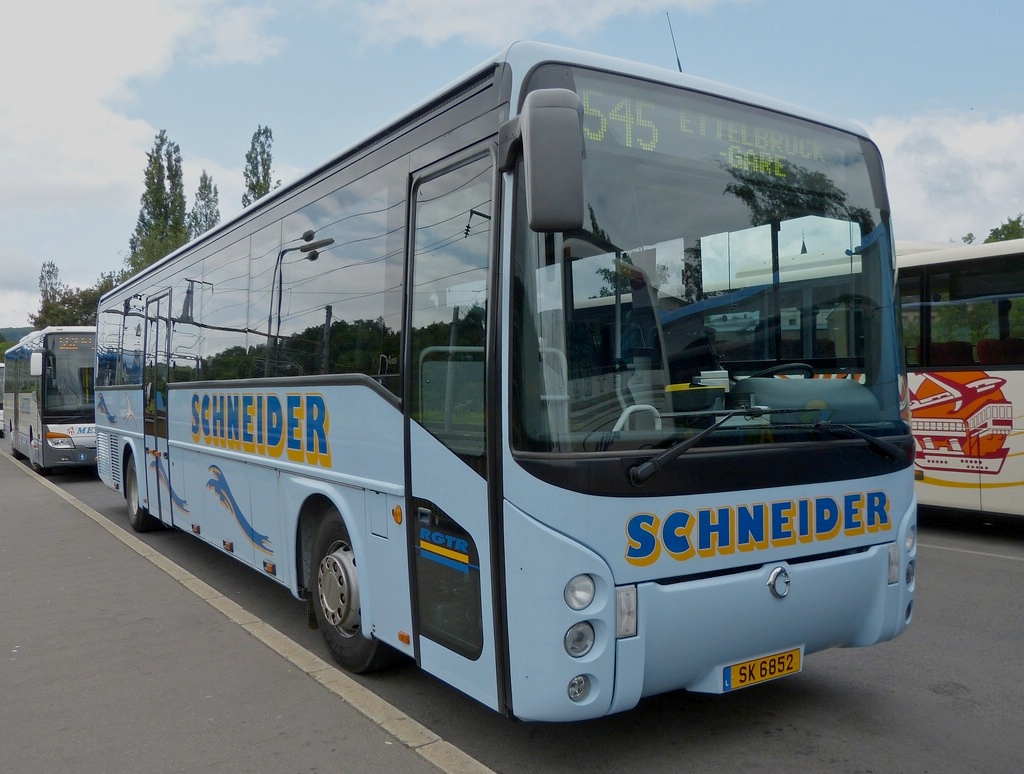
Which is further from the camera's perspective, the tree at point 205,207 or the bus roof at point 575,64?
the tree at point 205,207

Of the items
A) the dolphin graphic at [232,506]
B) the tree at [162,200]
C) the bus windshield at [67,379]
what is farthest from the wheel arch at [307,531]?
the tree at [162,200]

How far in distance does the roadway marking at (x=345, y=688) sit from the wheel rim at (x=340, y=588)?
31 cm

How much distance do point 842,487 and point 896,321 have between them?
105 centimetres

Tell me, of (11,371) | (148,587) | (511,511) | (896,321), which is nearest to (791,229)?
(896,321)

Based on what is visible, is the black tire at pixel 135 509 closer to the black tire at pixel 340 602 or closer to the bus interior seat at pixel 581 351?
the black tire at pixel 340 602

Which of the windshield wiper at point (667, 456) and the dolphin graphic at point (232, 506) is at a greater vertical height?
the windshield wiper at point (667, 456)

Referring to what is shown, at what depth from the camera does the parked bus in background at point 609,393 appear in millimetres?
3816

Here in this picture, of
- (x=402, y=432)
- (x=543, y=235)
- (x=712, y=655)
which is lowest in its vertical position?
(x=712, y=655)

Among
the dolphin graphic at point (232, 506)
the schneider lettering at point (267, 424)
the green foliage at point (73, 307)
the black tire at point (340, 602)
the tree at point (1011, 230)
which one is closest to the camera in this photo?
the black tire at point (340, 602)

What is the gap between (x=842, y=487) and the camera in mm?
4449

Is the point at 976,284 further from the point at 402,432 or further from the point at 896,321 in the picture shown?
the point at 402,432

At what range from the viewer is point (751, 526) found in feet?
13.7

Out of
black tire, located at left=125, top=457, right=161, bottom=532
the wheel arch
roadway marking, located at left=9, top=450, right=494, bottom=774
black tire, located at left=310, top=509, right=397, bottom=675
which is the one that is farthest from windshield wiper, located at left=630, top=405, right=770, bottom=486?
black tire, located at left=125, top=457, right=161, bottom=532

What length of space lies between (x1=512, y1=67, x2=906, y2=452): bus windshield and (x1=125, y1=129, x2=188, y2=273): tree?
172 ft
